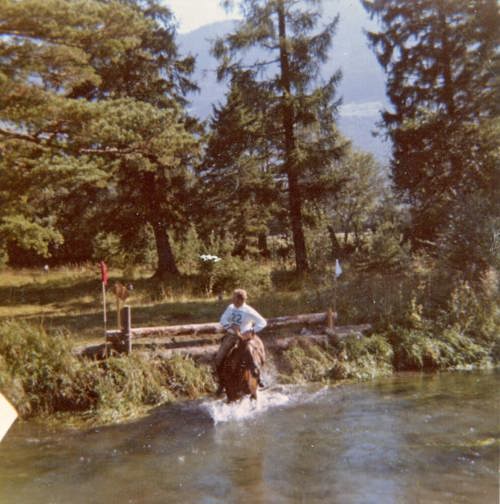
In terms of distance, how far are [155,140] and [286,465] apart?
10.5 m

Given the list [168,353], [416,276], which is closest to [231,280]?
[416,276]

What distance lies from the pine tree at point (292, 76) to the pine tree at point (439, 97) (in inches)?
111

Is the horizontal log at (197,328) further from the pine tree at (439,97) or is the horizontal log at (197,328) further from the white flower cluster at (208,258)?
the pine tree at (439,97)

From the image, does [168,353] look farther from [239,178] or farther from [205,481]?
[239,178]

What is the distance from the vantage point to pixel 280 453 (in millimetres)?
10031

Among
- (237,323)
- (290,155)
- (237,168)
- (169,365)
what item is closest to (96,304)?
(237,168)

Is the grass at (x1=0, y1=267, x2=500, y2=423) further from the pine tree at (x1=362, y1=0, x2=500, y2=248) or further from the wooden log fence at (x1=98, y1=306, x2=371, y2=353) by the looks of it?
the pine tree at (x1=362, y1=0, x2=500, y2=248)

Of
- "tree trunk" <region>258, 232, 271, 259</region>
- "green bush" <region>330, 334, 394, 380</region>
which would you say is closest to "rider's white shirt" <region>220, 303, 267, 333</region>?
"green bush" <region>330, 334, 394, 380</region>

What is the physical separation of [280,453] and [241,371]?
2506mm

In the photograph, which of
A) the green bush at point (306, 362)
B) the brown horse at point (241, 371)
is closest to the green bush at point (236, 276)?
the green bush at point (306, 362)

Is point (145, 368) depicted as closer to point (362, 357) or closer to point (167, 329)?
point (167, 329)

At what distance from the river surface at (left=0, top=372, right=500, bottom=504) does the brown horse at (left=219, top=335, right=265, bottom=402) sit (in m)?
0.31

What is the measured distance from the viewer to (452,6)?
23922mm

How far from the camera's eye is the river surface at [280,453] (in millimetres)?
8531
